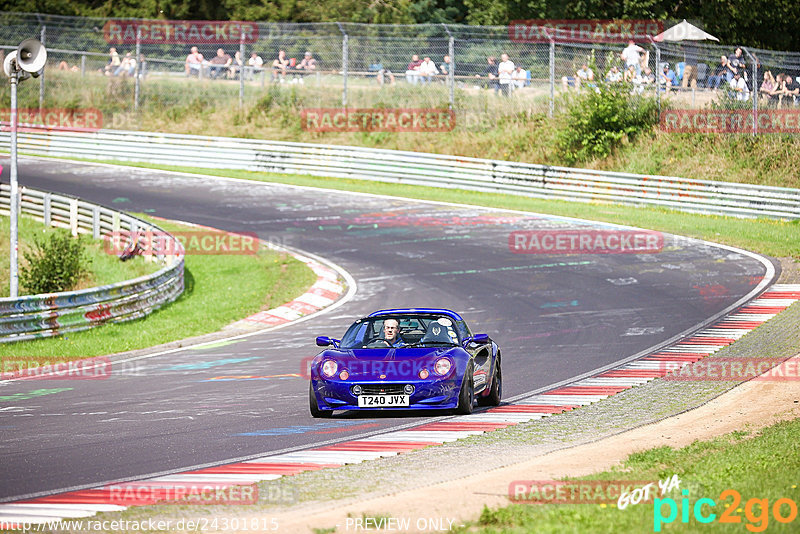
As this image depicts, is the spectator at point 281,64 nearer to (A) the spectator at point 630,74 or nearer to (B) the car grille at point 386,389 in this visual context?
(A) the spectator at point 630,74

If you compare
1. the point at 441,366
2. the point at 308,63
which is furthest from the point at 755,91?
the point at 441,366

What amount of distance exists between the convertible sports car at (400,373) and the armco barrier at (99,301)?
7.98 meters

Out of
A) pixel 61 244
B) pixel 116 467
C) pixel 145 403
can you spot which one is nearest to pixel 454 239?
pixel 61 244

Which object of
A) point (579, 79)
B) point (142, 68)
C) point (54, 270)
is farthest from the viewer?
point (142, 68)

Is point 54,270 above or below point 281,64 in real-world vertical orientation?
below

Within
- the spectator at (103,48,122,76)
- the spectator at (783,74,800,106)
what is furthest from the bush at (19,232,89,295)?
the spectator at (103,48,122,76)

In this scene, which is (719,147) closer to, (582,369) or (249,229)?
(249,229)

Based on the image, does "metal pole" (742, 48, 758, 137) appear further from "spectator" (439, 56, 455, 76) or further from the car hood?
the car hood

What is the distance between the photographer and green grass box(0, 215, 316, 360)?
17953 mm

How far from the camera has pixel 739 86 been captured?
102ft

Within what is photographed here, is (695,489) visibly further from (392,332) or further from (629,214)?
(629,214)

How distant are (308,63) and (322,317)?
21.0 meters

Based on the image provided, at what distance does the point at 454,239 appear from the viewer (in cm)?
2673

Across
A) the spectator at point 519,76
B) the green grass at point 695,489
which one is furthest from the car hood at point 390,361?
the spectator at point 519,76
